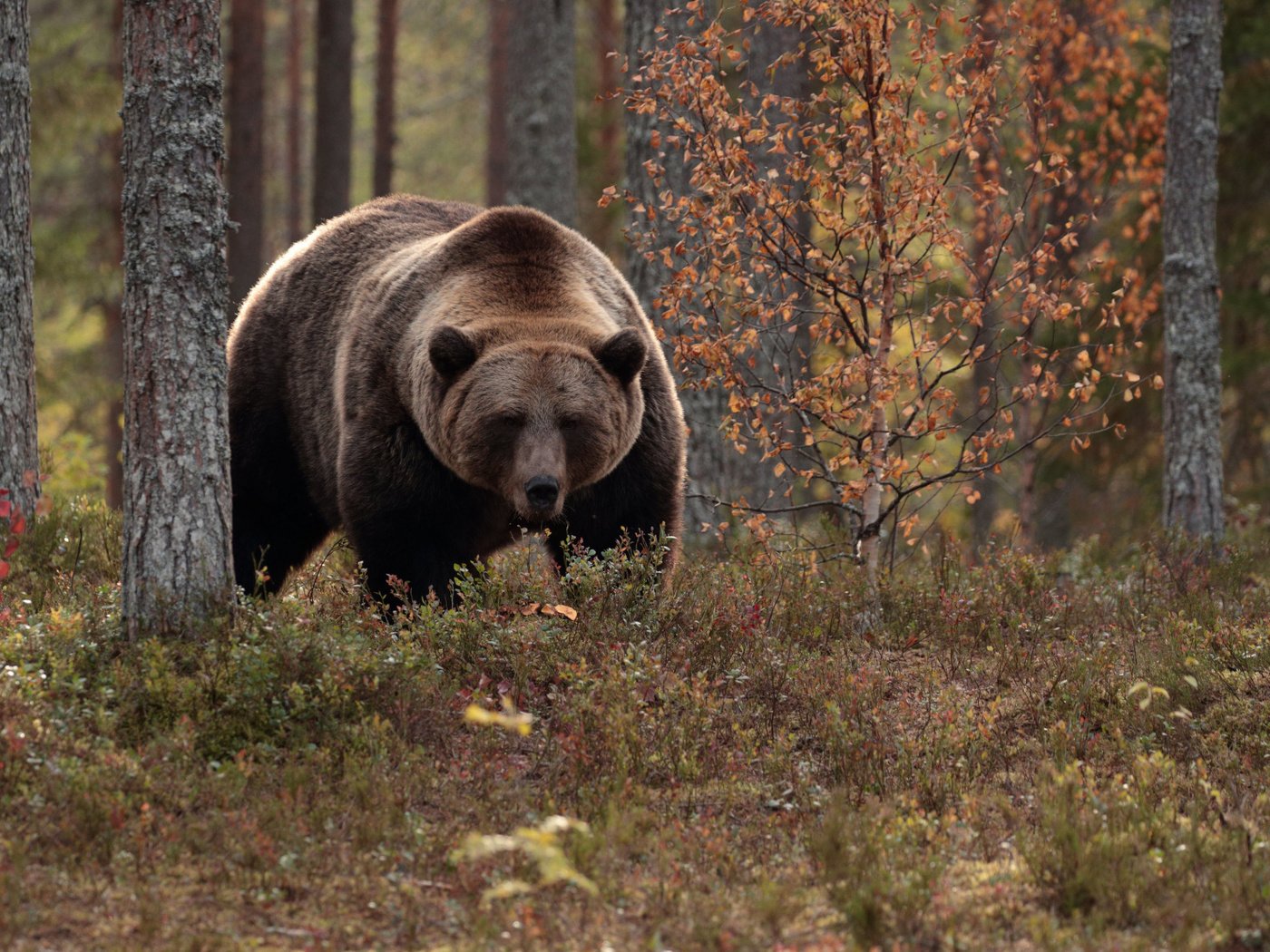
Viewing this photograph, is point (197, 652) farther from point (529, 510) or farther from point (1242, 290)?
point (1242, 290)

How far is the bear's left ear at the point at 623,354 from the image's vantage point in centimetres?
733

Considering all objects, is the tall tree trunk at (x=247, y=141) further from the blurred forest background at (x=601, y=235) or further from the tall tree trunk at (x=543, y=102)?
the tall tree trunk at (x=543, y=102)

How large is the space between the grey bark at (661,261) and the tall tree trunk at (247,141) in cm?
798

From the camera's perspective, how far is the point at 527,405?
729 cm

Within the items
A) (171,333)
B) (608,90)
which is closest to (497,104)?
(608,90)

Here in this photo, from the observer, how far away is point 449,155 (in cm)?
3834

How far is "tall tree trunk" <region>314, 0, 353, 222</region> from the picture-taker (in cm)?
1878

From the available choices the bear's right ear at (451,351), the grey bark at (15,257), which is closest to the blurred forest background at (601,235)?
the bear's right ear at (451,351)

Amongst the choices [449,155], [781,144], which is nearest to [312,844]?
[781,144]

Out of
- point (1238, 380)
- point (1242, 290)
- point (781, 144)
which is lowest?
point (1238, 380)

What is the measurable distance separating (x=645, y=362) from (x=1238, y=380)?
395 inches

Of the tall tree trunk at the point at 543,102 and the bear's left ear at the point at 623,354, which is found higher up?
the tall tree trunk at the point at 543,102

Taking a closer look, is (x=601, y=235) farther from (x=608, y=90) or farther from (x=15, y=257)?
(x=15, y=257)

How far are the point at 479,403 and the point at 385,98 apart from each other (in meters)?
17.3
